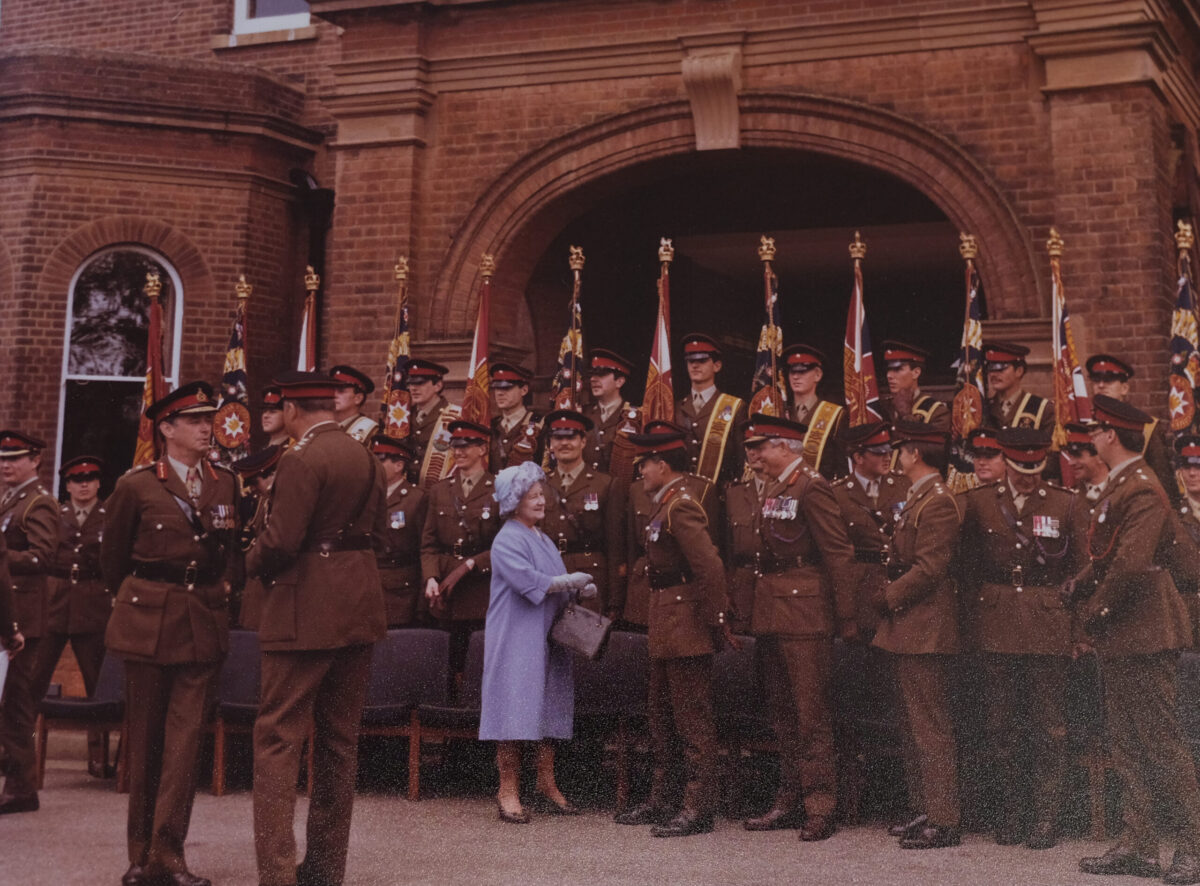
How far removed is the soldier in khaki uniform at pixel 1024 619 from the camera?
7.13m

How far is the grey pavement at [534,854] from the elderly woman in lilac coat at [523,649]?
0.34 m

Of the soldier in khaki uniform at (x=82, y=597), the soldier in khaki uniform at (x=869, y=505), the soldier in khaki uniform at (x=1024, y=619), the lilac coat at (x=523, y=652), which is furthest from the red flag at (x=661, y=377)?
the soldier in khaki uniform at (x=82, y=597)

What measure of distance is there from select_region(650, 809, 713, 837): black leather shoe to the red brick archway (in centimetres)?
548

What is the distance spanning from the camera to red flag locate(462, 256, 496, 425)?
35.9 ft

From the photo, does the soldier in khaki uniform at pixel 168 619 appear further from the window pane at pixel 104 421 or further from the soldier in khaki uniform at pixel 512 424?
the window pane at pixel 104 421

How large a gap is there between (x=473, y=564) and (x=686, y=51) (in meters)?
5.42

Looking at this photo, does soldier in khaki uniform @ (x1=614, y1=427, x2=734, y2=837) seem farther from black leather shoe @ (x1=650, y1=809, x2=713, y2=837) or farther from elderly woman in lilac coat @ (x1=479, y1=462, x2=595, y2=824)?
elderly woman in lilac coat @ (x1=479, y1=462, x2=595, y2=824)

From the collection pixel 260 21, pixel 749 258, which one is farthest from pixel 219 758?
pixel 260 21

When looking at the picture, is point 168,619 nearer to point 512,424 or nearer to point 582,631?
point 582,631

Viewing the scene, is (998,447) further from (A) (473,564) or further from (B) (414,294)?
(B) (414,294)

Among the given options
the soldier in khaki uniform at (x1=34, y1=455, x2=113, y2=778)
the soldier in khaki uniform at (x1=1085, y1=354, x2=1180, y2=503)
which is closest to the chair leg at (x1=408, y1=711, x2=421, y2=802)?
the soldier in khaki uniform at (x1=34, y1=455, x2=113, y2=778)

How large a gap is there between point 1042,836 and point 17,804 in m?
5.61

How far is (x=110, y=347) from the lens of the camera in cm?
1525

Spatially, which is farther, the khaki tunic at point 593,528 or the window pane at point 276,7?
the window pane at point 276,7
